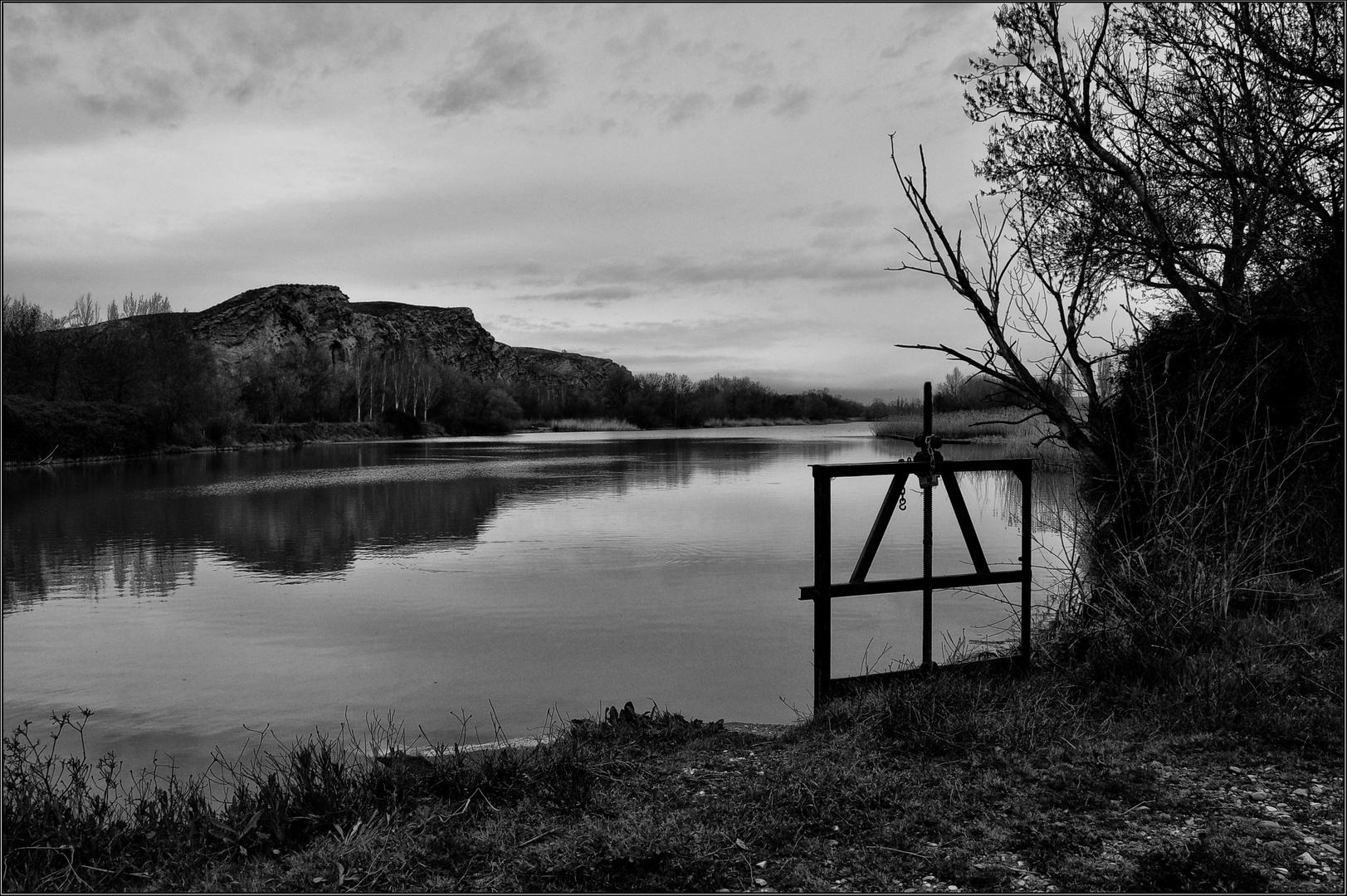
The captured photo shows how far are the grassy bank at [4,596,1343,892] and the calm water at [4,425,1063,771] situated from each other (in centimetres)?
177

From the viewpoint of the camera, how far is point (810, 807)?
434cm

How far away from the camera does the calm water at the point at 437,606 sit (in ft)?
24.8

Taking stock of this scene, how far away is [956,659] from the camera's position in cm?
734

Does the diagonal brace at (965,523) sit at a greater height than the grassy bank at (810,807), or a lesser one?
greater

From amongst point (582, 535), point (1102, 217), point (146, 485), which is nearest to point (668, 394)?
point (146, 485)

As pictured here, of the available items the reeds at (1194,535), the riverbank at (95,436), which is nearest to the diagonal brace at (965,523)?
the reeds at (1194,535)

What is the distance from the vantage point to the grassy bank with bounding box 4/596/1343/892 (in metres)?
3.76

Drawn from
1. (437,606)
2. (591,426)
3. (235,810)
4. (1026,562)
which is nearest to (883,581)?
(1026,562)

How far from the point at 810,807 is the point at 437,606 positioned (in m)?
7.55

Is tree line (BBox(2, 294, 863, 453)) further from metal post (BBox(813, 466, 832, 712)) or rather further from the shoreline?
metal post (BBox(813, 466, 832, 712))

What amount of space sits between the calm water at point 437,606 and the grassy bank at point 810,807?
177 centimetres

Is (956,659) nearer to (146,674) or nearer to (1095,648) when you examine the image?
(1095,648)

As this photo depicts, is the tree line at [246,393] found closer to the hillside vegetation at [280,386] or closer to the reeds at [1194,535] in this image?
the hillside vegetation at [280,386]

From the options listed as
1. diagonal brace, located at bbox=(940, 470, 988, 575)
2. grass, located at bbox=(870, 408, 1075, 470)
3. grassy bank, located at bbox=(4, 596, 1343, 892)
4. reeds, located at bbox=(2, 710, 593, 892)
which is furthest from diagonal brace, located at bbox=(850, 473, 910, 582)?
grass, located at bbox=(870, 408, 1075, 470)
